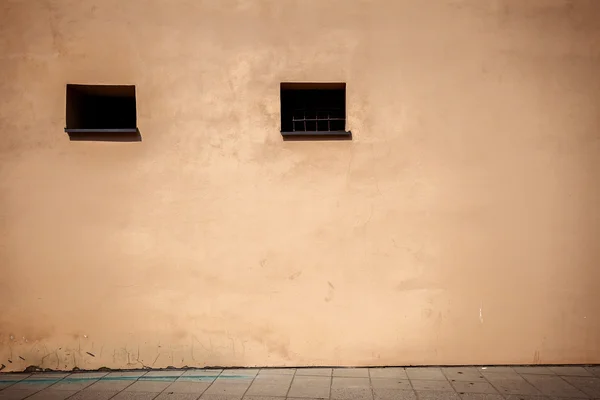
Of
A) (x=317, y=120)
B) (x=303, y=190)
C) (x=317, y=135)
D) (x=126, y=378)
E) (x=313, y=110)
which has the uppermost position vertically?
(x=313, y=110)

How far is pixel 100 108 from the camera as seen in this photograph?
5426mm

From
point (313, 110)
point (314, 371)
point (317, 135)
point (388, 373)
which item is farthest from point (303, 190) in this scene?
point (388, 373)

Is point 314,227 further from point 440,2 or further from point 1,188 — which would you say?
point 1,188

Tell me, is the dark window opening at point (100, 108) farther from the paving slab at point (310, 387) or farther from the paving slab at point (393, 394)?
the paving slab at point (393, 394)

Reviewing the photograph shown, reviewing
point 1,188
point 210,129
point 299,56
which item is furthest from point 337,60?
point 1,188

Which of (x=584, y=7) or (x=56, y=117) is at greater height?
(x=584, y=7)

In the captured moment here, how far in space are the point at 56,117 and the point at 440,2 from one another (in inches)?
194

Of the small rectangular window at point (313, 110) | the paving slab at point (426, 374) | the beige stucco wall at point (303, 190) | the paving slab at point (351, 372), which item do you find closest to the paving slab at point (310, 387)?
the paving slab at point (351, 372)

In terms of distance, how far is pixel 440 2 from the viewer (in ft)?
15.9

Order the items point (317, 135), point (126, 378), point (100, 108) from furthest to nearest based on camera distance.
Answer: point (100, 108) → point (317, 135) → point (126, 378)

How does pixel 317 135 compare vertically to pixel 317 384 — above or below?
above

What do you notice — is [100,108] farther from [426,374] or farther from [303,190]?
[426,374]

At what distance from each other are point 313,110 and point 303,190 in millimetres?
1170

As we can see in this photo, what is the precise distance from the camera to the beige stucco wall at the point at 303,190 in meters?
4.74
